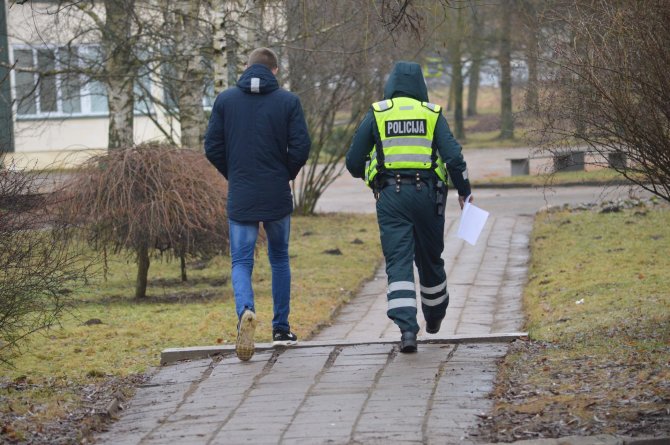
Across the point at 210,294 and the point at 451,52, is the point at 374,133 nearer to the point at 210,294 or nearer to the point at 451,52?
the point at 210,294

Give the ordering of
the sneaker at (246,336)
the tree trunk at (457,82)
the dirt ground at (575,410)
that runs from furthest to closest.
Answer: the tree trunk at (457,82) → the sneaker at (246,336) → the dirt ground at (575,410)

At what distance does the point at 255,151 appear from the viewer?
8.00 m

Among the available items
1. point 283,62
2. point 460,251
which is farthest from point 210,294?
point 283,62

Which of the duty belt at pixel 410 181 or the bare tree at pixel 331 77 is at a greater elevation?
the bare tree at pixel 331 77

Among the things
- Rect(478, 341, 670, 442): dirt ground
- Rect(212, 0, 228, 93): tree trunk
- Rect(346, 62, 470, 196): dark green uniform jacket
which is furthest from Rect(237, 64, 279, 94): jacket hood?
Rect(212, 0, 228, 93): tree trunk

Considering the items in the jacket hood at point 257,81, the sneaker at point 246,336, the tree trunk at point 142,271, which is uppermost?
the jacket hood at point 257,81

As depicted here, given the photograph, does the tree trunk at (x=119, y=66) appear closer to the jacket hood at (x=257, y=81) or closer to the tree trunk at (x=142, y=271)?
the tree trunk at (x=142, y=271)

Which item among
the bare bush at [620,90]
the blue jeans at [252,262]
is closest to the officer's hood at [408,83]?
the bare bush at [620,90]

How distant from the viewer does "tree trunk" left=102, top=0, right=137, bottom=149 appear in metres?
16.5

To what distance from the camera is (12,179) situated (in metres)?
7.37

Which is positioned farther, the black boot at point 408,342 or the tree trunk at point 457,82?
the tree trunk at point 457,82

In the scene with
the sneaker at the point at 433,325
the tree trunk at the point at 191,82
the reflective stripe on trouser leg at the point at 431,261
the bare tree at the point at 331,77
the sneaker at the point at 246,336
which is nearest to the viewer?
the sneaker at the point at 246,336

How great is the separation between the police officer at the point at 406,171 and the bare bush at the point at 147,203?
13.0 feet

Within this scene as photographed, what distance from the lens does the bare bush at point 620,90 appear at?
24.0 ft
